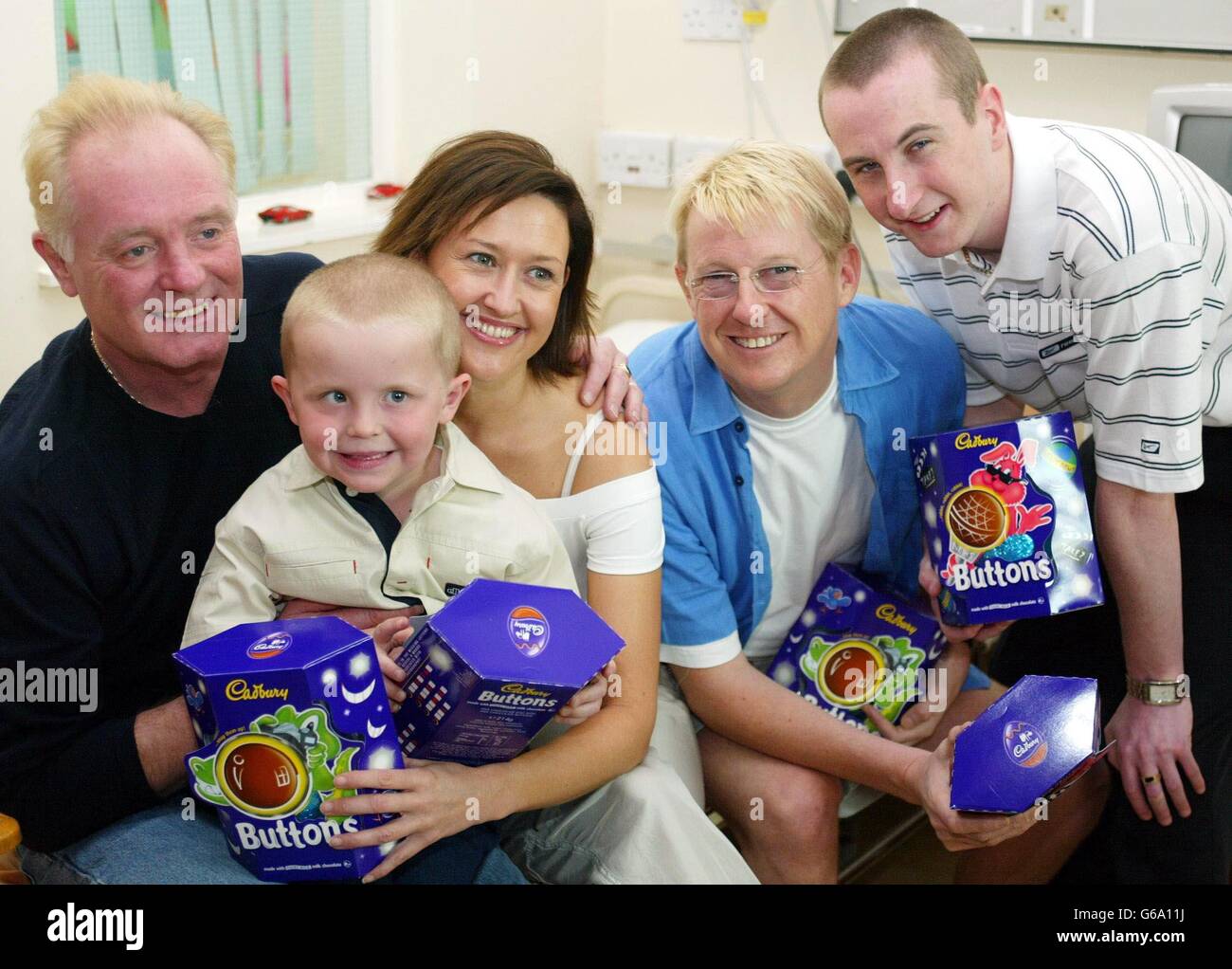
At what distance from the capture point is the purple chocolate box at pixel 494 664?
122 cm

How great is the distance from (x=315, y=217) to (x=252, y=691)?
1.87 m

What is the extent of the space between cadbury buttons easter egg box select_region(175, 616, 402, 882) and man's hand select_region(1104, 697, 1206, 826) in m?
1.02

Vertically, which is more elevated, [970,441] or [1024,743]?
[970,441]

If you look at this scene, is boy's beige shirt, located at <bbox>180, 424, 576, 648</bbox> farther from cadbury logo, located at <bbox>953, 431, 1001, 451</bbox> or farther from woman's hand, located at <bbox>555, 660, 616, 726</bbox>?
cadbury logo, located at <bbox>953, 431, 1001, 451</bbox>

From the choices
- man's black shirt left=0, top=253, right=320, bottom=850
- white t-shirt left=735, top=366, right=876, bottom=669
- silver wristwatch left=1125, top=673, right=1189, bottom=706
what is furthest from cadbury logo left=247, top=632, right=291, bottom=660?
silver wristwatch left=1125, top=673, right=1189, bottom=706

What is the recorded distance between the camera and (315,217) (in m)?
2.87

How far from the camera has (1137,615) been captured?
1695mm

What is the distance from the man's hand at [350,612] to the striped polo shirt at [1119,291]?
893mm

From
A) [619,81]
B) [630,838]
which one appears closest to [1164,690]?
[630,838]

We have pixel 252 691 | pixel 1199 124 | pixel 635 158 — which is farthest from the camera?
pixel 635 158

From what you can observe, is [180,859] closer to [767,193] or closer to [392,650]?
[392,650]

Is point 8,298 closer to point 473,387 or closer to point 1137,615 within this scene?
point 473,387

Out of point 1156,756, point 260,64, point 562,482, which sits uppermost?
point 260,64
